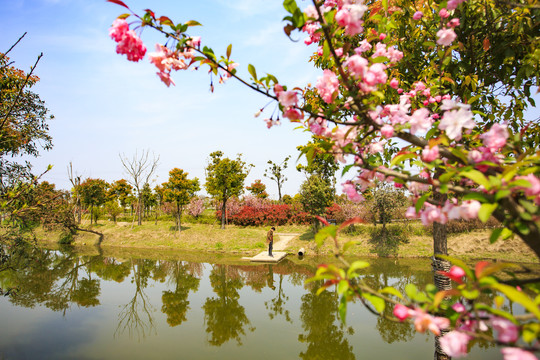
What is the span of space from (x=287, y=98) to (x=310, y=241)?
44.6 feet

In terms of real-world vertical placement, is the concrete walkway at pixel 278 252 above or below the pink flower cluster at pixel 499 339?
below

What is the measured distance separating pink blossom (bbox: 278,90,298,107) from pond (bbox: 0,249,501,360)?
4259 millimetres

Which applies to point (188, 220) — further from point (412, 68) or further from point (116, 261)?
point (412, 68)

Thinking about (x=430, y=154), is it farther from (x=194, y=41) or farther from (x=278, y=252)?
(x=278, y=252)

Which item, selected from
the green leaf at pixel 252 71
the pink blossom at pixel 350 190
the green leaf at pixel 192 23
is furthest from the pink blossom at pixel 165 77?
the pink blossom at pixel 350 190

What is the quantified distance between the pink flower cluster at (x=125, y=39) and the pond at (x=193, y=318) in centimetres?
440

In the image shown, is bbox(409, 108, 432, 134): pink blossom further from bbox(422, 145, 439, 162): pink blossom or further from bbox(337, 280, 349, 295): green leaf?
bbox(337, 280, 349, 295): green leaf

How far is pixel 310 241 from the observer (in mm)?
14219

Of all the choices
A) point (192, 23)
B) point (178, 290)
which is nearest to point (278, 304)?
point (178, 290)

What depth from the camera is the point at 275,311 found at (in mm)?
6117

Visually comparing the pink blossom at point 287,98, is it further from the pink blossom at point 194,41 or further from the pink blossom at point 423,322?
the pink blossom at point 423,322

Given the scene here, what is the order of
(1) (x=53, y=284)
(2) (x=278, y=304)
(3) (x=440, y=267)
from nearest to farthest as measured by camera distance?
(3) (x=440, y=267) → (2) (x=278, y=304) → (1) (x=53, y=284)

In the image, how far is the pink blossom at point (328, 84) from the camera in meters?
1.28

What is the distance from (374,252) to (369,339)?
328 inches
